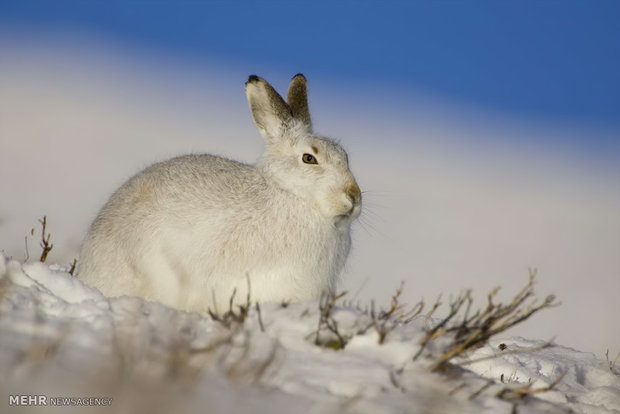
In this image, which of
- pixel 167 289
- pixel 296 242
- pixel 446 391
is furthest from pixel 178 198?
pixel 446 391

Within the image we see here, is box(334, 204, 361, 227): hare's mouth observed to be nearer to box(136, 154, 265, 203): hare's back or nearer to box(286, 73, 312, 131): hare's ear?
box(136, 154, 265, 203): hare's back

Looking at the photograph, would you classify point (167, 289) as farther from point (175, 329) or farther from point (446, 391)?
point (446, 391)

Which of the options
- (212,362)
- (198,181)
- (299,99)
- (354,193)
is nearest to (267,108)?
(299,99)

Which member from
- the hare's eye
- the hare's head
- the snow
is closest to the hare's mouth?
the hare's head

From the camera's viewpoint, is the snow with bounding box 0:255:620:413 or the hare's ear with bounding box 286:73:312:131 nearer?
the snow with bounding box 0:255:620:413

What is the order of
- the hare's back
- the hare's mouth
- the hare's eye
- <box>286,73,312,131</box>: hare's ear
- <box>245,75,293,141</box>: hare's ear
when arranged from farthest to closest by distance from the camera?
<box>286,73,312,131</box>: hare's ear, <box>245,75,293,141</box>: hare's ear, the hare's eye, the hare's back, the hare's mouth

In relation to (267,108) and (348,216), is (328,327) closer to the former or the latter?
(348,216)
